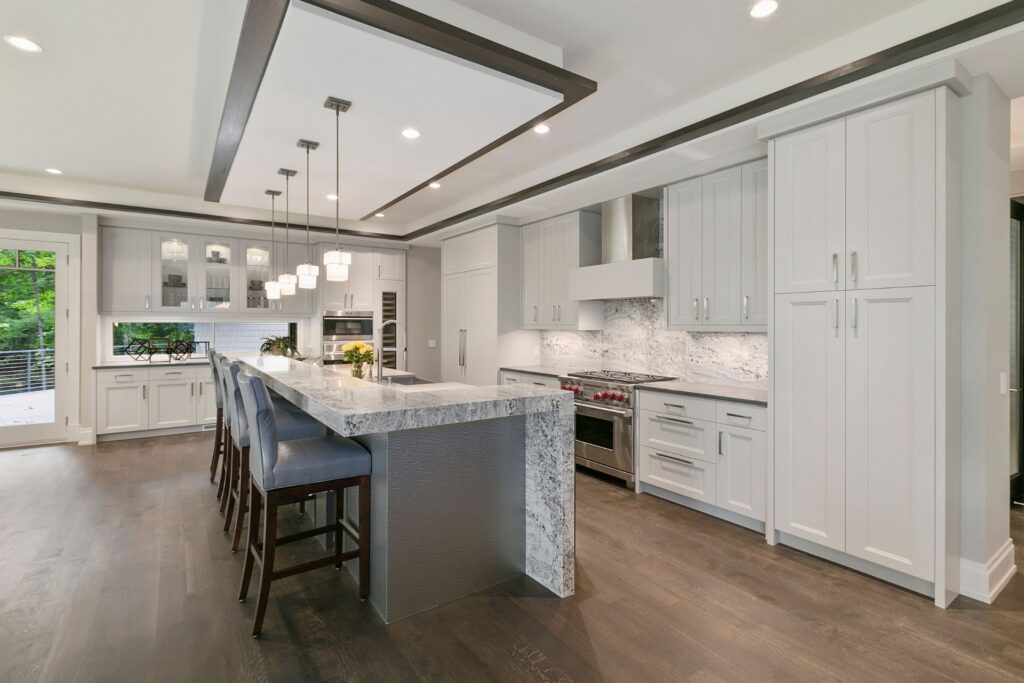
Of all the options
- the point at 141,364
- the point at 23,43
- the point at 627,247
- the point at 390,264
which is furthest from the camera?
the point at 390,264

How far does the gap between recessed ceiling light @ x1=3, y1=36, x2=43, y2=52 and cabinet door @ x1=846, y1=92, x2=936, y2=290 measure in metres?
4.32

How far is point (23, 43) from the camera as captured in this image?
2.67m

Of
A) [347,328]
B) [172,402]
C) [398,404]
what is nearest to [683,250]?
[398,404]

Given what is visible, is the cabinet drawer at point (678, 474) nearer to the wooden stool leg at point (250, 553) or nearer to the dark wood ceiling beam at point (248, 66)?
the wooden stool leg at point (250, 553)

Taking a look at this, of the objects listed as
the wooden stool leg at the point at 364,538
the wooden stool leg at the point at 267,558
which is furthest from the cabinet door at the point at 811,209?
the wooden stool leg at the point at 267,558

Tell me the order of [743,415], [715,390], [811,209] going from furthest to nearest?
[715,390], [743,415], [811,209]

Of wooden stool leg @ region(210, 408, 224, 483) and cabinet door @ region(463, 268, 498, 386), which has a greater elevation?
cabinet door @ region(463, 268, 498, 386)

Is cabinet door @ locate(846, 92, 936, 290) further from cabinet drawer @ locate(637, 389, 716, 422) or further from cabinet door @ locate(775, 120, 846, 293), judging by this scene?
cabinet drawer @ locate(637, 389, 716, 422)

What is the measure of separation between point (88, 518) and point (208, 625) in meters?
1.98

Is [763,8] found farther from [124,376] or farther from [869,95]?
[124,376]

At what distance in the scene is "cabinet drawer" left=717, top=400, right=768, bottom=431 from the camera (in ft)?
10.6

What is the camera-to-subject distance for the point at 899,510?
8.38 feet

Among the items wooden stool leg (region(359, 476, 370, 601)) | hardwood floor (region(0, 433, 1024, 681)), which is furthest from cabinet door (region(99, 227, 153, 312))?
wooden stool leg (region(359, 476, 370, 601))

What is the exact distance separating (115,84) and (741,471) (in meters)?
4.65
